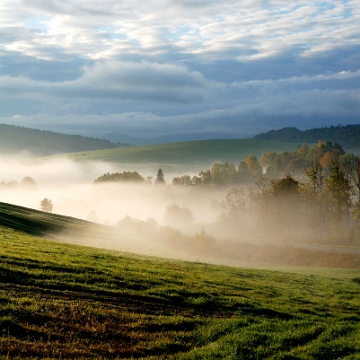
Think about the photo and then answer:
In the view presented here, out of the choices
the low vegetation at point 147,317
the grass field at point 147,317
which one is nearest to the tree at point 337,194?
the grass field at point 147,317

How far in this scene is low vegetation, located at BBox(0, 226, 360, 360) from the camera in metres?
15.7

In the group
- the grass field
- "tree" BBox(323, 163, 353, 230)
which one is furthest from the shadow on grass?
"tree" BBox(323, 163, 353, 230)

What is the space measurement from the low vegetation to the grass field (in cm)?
4

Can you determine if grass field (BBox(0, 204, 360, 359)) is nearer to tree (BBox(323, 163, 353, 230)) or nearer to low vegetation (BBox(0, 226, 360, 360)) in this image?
low vegetation (BBox(0, 226, 360, 360))

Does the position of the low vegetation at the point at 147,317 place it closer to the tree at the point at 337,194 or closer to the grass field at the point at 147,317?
the grass field at the point at 147,317

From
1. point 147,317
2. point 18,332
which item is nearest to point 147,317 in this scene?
point 147,317

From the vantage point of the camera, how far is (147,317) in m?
18.8

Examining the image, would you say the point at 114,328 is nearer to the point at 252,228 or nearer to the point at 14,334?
the point at 14,334

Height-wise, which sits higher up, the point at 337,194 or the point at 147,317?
the point at 337,194

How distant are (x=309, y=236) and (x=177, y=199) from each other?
286 ft

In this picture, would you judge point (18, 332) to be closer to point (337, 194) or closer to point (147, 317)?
point (147, 317)

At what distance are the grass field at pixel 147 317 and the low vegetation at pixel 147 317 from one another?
0.14 ft

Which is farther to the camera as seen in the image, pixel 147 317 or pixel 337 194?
pixel 337 194

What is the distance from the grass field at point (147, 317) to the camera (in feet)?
51.4
